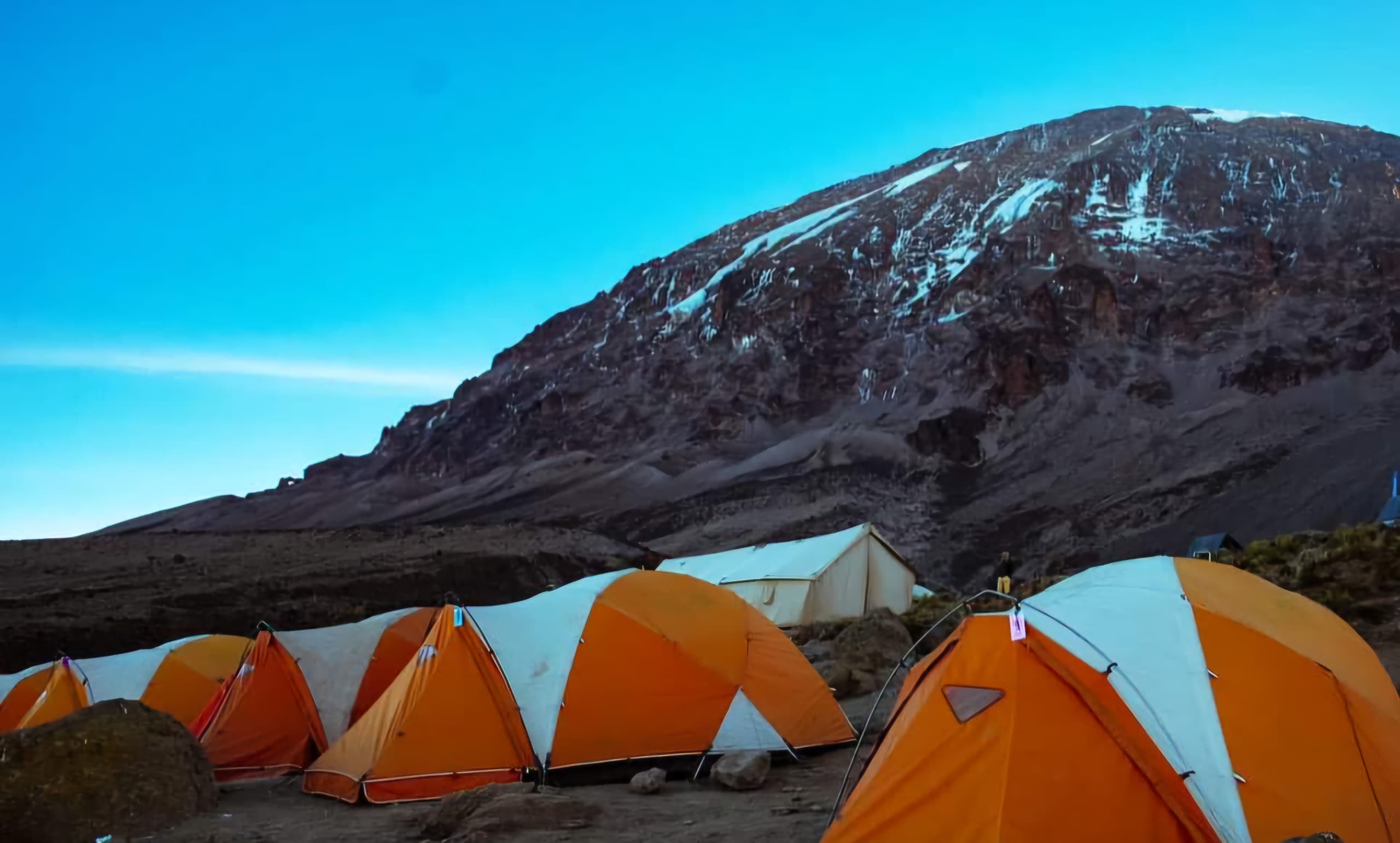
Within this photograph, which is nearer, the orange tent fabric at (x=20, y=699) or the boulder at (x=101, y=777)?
the boulder at (x=101, y=777)

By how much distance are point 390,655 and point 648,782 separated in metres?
4.59

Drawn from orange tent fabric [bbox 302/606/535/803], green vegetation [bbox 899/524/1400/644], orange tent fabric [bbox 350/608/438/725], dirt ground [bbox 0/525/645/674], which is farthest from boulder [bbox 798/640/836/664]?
dirt ground [bbox 0/525/645/674]

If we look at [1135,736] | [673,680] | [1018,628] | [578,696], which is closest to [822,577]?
[673,680]

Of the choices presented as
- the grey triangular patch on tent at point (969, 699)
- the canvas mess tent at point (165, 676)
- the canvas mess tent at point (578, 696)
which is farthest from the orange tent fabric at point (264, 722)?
the grey triangular patch on tent at point (969, 699)

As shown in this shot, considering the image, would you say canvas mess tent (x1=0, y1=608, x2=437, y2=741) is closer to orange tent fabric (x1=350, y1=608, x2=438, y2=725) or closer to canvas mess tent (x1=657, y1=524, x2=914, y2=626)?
orange tent fabric (x1=350, y1=608, x2=438, y2=725)

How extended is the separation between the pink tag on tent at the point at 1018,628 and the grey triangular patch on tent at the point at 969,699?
0.31m

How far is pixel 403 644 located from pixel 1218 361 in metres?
83.3

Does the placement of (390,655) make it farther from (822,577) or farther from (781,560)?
(781,560)

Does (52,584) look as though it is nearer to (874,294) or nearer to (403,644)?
(403,644)

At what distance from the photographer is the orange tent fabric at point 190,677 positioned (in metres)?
13.2

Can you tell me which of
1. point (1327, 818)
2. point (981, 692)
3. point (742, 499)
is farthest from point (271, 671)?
point (742, 499)

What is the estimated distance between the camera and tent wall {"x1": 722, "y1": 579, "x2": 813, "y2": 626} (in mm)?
26141

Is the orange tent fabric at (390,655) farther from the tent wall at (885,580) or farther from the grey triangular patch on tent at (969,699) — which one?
the tent wall at (885,580)

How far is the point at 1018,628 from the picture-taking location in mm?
5852
